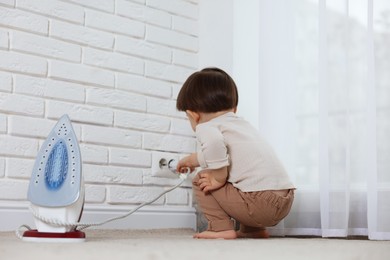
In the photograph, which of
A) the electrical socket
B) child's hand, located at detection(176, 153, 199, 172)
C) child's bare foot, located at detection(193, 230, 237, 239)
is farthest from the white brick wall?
child's bare foot, located at detection(193, 230, 237, 239)

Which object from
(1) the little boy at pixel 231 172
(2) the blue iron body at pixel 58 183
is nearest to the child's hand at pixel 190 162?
(1) the little boy at pixel 231 172

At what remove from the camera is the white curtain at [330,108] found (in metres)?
2.00

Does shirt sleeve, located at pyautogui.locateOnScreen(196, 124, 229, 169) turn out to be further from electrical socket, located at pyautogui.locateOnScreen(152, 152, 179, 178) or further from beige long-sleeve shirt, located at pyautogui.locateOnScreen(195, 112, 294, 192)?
electrical socket, located at pyautogui.locateOnScreen(152, 152, 179, 178)

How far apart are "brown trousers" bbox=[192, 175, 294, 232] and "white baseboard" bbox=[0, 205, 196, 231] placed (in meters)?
0.43

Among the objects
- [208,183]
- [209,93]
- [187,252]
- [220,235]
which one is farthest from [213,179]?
[187,252]

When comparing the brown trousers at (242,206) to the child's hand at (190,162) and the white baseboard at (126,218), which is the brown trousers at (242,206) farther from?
the white baseboard at (126,218)

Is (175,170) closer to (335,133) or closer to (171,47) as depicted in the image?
(171,47)

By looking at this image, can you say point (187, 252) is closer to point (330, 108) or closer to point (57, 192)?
point (57, 192)

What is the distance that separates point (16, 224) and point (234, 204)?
2.25ft

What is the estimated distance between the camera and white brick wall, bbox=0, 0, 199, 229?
2154 mm

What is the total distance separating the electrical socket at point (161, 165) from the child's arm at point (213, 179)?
50cm

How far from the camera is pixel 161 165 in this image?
2.53 meters

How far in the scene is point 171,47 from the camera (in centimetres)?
263

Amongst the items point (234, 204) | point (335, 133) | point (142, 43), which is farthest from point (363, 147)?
point (142, 43)
